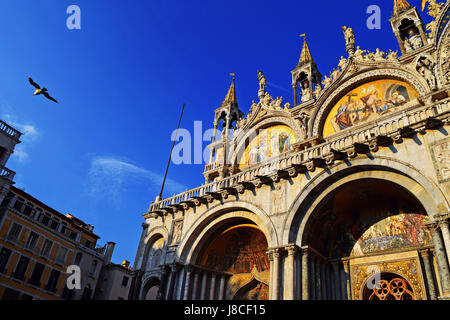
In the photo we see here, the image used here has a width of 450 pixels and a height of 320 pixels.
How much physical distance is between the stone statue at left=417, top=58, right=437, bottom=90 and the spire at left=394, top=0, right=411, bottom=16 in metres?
3.67

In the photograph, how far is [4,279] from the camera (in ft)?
71.3

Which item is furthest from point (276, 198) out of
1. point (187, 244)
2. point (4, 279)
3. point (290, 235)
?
point (4, 279)

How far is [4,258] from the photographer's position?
2209 cm

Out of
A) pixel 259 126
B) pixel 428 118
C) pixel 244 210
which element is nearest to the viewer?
pixel 428 118

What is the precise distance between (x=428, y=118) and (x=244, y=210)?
24.8ft

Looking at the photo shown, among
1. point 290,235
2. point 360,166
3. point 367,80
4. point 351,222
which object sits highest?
point 367,80

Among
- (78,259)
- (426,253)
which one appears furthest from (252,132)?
(78,259)

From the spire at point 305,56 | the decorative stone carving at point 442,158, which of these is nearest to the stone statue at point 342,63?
the spire at point 305,56

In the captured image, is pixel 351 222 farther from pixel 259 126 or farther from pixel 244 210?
pixel 259 126

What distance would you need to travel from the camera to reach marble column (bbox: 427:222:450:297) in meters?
8.97

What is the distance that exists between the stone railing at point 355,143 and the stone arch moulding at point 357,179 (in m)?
0.49

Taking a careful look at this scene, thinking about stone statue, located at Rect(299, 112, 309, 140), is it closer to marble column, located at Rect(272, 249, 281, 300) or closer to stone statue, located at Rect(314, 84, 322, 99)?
stone statue, located at Rect(314, 84, 322, 99)

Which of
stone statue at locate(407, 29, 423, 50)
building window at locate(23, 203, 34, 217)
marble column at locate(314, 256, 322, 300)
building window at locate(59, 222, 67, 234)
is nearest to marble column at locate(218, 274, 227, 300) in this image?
marble column at locate(314, 256, 322, 300)

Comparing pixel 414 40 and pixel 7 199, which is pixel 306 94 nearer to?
pixel 414 40
